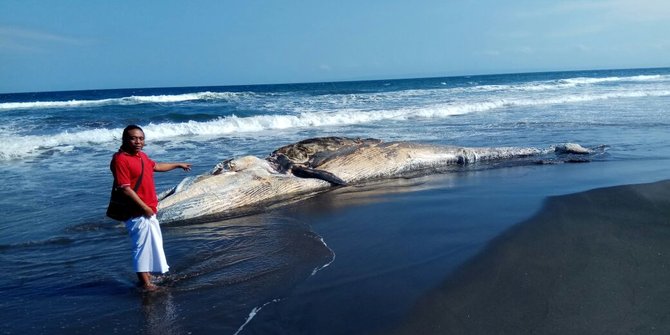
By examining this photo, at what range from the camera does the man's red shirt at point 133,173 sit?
4.19 metres

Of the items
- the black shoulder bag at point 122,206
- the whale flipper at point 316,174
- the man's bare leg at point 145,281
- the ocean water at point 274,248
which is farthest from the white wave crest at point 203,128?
the man's bare leg at point 145,281

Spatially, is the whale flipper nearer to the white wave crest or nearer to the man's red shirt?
the man's red shirt

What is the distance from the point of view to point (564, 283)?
3.90 metres

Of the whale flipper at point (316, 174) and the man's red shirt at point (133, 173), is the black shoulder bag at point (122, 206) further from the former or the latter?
the whale flipper at point (316, 174)

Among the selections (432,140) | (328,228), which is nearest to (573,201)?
→ (328,228)

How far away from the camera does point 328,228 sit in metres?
6.06

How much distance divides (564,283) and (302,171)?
16.3 ft

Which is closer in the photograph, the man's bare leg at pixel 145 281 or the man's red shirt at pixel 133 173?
the man's red shirt at pixel 133 173

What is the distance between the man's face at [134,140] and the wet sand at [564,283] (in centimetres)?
252

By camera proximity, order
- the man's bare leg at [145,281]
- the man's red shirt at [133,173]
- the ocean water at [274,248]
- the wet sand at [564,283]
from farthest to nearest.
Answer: the man's bare leg at [145,281] < the man's red shirt at [133,173] < the ocean water at [274,248] < the wet sand at [564,283]

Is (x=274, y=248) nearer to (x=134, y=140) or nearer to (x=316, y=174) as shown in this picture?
(x=134, y=140)

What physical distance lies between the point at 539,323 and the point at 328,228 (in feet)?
10.0

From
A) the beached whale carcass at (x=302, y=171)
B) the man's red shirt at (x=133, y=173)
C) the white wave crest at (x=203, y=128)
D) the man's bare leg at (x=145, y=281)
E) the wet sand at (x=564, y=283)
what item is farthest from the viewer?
the white wave crest at (x=203, y=128)

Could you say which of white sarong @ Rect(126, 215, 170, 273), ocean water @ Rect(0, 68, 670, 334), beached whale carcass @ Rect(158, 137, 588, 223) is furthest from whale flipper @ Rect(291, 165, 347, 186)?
white sarong @ Rect(126, 215, 170, 273)
